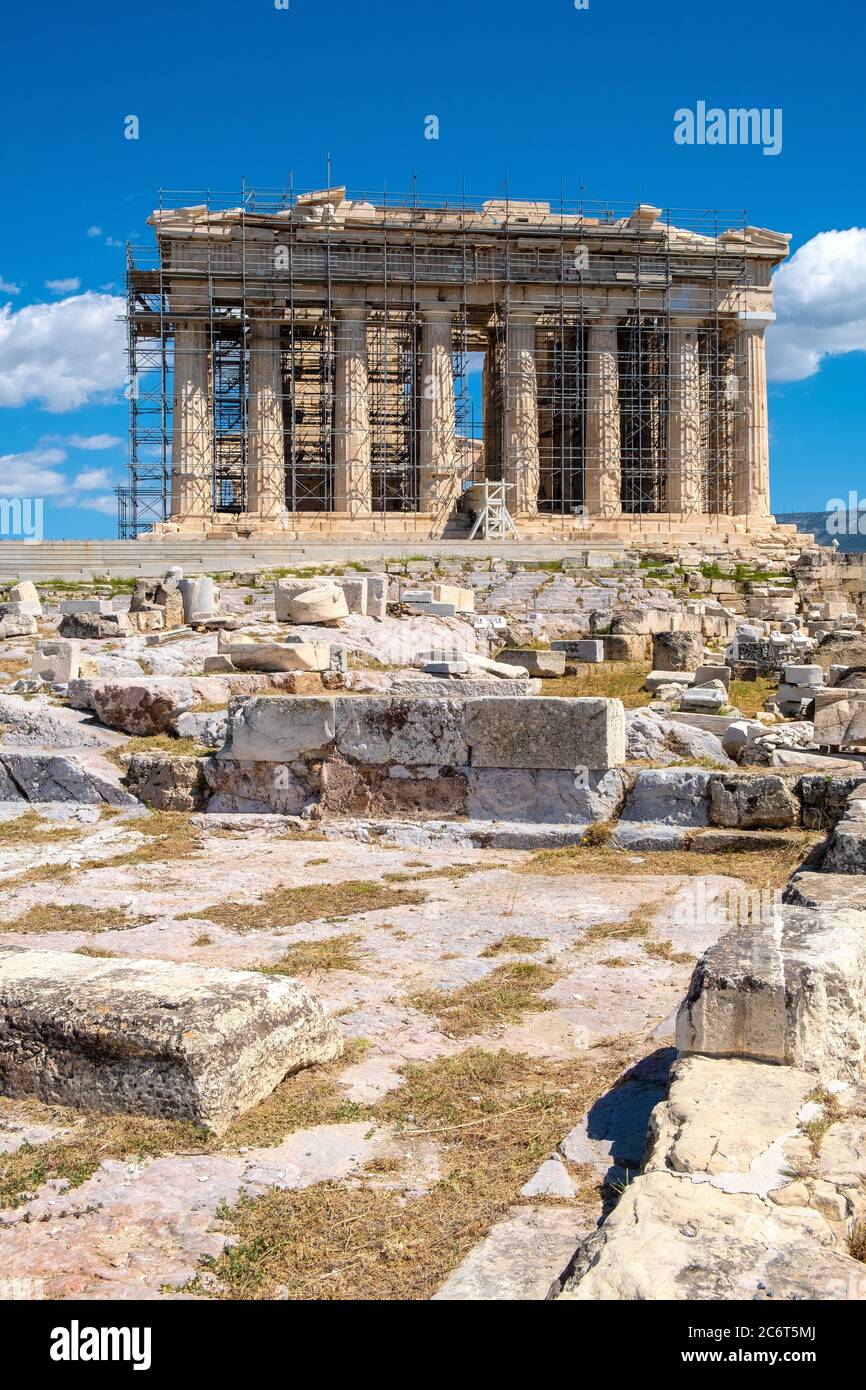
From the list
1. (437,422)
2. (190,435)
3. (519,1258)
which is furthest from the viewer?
(437,422)

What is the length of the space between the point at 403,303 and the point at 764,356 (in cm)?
1285

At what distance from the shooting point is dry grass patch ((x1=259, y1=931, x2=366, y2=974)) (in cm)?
482

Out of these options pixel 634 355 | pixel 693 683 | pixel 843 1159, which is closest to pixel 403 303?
pixel 634 355

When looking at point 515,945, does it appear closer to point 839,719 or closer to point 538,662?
point 839,719

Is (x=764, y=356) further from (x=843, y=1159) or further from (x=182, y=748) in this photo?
(x=843, y=1159)

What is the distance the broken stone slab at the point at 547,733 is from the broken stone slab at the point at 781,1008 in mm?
3478

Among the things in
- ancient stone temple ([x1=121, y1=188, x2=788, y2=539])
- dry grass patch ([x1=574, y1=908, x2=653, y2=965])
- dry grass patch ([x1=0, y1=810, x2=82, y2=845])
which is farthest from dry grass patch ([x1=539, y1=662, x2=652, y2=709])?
ancient stone temple ([x1=121, y1=188, x2=788, y2=539])

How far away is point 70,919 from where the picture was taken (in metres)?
5.61

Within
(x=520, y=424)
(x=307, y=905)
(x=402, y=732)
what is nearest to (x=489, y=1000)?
(x=307, y=905)

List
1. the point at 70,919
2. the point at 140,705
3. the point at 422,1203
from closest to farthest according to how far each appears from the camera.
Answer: the point at 422,1203, the point at 70,919, the point at 140,705

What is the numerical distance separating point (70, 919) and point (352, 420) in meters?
35.0

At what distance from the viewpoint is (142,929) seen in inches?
214

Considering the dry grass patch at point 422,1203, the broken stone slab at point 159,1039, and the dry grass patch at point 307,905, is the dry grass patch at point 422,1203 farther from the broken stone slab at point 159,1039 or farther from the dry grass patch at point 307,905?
the dry grass patch at point 307,905

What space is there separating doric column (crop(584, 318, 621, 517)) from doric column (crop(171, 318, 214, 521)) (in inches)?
497
